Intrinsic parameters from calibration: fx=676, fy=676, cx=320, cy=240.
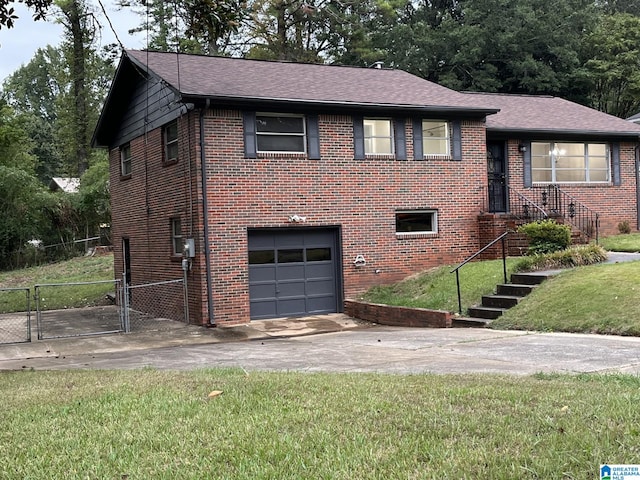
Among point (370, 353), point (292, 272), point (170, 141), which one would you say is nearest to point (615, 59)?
point (292, 272)

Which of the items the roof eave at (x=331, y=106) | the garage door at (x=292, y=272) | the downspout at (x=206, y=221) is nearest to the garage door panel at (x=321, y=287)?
the garage door at (x=292, y=272)

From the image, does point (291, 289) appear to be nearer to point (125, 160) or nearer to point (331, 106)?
point (331, 106)

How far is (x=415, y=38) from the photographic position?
41.1 metres

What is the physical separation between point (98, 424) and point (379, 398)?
2423mm

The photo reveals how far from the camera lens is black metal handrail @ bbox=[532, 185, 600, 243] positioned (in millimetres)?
21438

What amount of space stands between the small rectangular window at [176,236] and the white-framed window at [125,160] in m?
4.31

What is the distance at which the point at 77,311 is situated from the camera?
2120 centimetres

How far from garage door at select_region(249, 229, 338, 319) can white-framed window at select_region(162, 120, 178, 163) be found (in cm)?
316

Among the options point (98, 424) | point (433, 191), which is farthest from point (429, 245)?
point (98, 424)

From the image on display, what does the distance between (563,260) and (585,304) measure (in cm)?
361

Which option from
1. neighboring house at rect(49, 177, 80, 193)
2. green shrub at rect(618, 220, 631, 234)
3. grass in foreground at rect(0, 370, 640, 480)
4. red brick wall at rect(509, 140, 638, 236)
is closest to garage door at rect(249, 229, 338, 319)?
red brick wall at rect(509, 140, 638, 236)

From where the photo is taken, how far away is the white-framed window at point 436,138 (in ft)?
62.7

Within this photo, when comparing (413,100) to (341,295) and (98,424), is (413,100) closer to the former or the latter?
(341,295)

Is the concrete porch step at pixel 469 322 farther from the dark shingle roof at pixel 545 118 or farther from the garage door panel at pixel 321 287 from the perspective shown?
the dark shingle roof at pixel 545 118
